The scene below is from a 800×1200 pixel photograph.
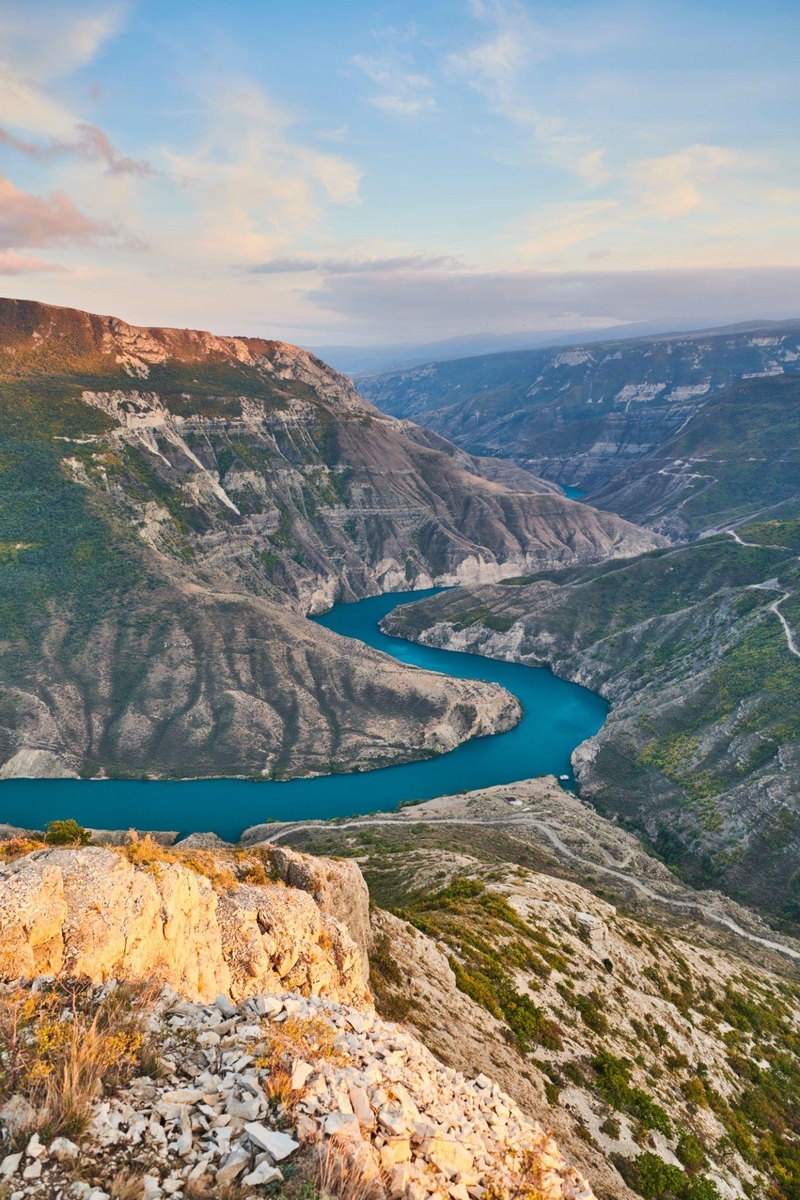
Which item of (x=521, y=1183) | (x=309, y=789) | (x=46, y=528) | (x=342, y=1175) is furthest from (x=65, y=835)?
(x=46, y=528)

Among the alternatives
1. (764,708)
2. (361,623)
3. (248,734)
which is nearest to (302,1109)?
(764,708)

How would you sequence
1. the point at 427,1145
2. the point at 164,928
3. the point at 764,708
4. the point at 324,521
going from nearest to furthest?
the point at 427,1145 → the point at 164,928 → the point at 764,708 → the point at 324,521

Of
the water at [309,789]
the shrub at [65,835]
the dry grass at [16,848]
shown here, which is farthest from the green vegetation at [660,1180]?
the water at [309,789]

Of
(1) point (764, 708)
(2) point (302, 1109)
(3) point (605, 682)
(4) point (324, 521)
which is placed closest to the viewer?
(2) point (302, 1109)

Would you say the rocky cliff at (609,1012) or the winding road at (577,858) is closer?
the rocky cliff at (609,1012)

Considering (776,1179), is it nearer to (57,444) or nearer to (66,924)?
(66,924)

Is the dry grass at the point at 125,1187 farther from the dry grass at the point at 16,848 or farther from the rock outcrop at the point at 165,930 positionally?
the dry grass at the point at 16,848

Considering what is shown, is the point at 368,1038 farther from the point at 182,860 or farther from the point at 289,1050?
the point at 182,860
